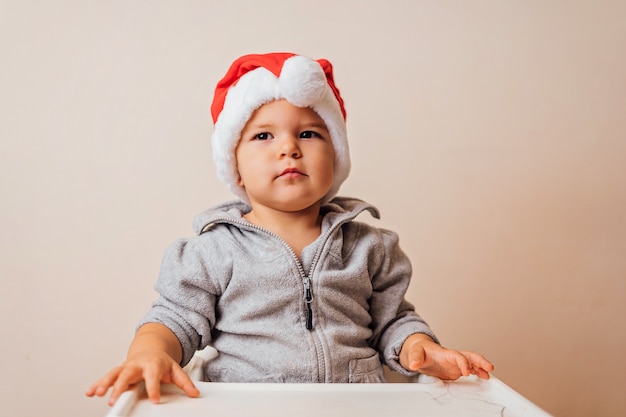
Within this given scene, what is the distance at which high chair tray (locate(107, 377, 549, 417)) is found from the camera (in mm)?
661

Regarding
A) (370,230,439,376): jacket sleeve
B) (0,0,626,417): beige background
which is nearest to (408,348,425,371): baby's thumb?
(370,230,439,376): jacket sleeve

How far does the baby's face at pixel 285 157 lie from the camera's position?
0.91 meters

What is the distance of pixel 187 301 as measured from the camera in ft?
2.87

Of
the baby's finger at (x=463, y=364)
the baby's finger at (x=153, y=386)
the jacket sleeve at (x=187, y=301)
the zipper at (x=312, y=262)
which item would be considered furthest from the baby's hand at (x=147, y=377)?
the baby's finger at (x=463, y=364)

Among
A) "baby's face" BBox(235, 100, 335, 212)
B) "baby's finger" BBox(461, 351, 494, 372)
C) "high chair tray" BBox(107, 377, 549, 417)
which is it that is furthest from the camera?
Result: "baby's face" BBox(235, 100, 335, 212)

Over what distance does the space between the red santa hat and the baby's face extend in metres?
0.02

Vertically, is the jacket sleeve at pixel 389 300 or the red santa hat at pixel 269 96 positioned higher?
the red santa hat at pixel 269 96

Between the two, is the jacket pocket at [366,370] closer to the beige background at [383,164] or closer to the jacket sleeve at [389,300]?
the jacket sleeve at [389,300]

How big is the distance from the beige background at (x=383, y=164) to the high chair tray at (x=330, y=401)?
0.71 m

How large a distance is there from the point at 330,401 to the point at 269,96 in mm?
432

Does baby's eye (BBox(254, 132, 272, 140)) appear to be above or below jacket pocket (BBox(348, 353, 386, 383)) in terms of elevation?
above

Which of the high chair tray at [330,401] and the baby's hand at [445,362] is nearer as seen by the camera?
the high chair tray at [330,401]

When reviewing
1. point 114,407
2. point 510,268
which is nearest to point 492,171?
point 510,268

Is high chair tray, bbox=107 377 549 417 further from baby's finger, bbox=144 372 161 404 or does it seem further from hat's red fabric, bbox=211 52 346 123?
hat's red fabric, bbox=211 52 346 123
